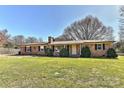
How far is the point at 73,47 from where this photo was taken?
22.9 m

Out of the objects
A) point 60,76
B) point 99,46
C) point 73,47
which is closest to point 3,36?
point 73,47

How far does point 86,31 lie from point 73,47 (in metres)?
11.5

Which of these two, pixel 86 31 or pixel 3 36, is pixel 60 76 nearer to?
pixel 3 36

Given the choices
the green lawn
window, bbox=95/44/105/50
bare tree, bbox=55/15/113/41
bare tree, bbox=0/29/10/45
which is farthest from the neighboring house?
the green lawn

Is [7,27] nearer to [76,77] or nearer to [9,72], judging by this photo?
[9,72]

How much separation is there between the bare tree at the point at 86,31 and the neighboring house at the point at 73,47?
655 centimetres

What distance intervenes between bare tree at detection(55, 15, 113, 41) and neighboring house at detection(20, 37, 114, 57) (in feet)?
21.5

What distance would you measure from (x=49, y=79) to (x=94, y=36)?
25.0 m

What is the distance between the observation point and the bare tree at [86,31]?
3203 centimetres

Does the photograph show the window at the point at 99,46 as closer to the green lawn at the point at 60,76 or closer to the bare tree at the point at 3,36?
the green lawn at the point at 60,76

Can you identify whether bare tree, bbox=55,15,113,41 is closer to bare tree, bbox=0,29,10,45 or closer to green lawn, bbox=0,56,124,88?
bare tree, bbox=0,29,10,45

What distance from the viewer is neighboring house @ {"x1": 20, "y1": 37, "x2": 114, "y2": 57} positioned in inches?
827
